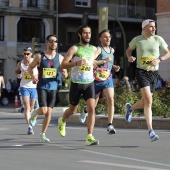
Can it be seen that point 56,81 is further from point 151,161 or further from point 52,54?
point 151,161

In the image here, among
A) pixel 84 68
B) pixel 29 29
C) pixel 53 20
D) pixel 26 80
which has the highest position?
pixel 53 20

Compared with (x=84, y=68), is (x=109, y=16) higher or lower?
higher

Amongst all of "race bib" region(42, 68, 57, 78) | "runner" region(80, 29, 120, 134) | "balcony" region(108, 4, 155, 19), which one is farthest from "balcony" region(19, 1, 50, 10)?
"race bib" region(42, 68, 57, 78)

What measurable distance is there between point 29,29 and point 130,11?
9.30 m

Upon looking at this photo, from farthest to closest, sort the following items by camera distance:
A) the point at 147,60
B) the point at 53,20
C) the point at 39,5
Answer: the point at 53,20, the point at 39,5, the point at 147,60

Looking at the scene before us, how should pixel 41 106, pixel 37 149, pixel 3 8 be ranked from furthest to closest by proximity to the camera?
pixel 3 8
pixel 41 106
pixel 37 149

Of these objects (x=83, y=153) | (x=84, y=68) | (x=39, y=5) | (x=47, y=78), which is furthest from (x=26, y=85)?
(x=39, y=5)

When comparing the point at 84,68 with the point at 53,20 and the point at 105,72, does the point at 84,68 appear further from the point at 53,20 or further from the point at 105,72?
the point at 53,20

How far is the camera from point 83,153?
1062 centimetres

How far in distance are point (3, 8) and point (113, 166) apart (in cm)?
4481

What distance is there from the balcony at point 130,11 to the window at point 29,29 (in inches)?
241

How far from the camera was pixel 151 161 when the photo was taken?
9.54m

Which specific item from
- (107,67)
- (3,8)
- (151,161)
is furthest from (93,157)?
(3,8)

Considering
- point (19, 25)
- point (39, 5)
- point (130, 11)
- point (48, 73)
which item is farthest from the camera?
point (130, 11)
